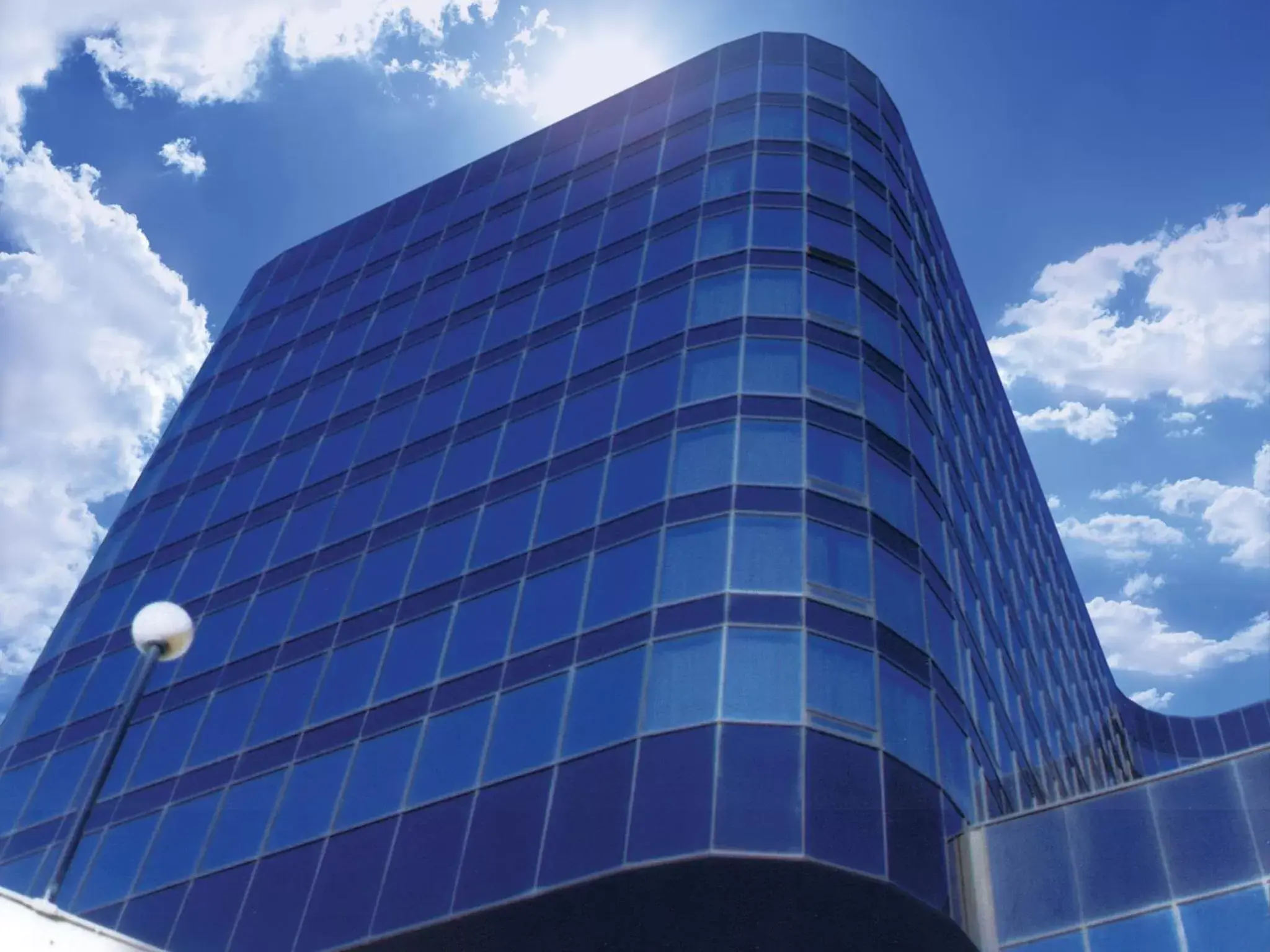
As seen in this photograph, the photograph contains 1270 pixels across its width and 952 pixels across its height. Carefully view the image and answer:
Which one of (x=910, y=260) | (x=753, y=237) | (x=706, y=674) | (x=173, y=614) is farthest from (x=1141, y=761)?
(x=173, y=614)

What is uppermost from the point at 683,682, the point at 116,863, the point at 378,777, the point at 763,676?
the point at 763,676

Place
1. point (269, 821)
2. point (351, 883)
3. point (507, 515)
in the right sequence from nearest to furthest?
point (351, 883), point (269, 821), point (507, 515)

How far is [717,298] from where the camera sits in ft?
104

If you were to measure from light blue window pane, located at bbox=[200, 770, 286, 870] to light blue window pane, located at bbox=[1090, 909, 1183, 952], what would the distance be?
16868mm

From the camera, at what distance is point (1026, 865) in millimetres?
22953

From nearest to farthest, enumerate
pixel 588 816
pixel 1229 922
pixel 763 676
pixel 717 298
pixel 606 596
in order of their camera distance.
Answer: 1. pixel 1229 922
2. pixel 588 816
3. pixel 763 676
4. pixel 606 596
5. pixel 717 298

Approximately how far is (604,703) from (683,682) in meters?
1.69

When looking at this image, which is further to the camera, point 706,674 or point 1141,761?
point 1141,761

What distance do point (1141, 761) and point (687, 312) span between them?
165ft

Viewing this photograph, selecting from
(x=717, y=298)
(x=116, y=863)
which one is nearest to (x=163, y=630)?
(x=116, y=863)

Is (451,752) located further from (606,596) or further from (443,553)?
(443,553)

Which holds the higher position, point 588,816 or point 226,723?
point 226,723

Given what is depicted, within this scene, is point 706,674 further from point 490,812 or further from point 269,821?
point 269,821

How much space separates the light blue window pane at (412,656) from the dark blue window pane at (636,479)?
4.71 metres
